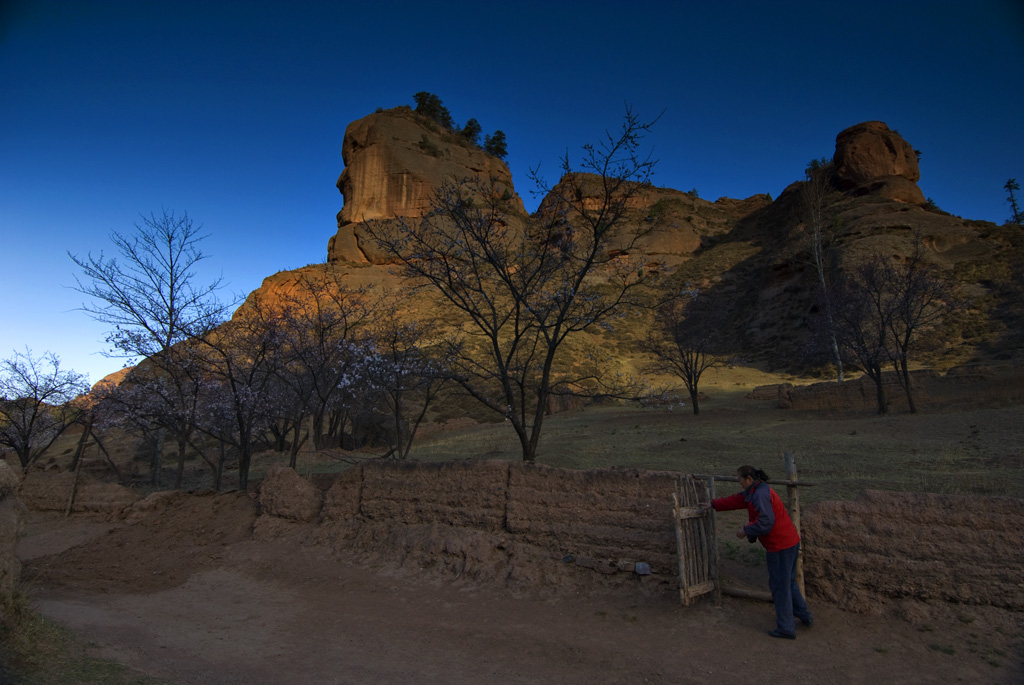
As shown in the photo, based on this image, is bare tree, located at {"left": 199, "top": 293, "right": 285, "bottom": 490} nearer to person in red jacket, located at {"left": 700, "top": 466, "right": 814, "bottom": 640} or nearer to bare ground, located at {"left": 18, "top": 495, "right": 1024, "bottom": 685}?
bare ground, located at {"left": 18, "top": 495, "right": 1024, "bottom": 685}

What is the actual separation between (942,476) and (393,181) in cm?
5753

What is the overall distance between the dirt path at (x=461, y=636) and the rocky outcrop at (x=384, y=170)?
5094cm

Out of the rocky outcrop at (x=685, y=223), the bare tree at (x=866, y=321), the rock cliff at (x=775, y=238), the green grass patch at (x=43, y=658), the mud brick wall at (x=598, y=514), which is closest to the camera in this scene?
the green grass patch at (x=43, y=658)

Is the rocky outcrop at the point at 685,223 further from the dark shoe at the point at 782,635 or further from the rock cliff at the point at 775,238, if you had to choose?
the dark shoe at the point at 782,635

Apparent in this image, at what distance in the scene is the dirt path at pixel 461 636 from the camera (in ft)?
14.7

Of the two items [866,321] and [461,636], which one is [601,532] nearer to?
[461,636]

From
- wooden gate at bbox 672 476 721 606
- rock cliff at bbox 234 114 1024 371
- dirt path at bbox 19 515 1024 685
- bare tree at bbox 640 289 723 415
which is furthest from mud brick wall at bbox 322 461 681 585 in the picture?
rock cliff at bbox 234 114 1024 371

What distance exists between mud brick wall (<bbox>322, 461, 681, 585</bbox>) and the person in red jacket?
1.22m

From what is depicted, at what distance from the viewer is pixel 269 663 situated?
4.84 meters

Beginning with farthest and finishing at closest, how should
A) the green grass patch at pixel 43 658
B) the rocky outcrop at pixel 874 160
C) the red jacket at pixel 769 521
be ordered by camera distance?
the rocky outcrop at pixel 874 160 → the red jacket at pixel 769 521 → the green grass patch at pixel 43 658

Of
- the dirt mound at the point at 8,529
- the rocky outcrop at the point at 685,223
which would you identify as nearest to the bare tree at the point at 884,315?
the dirt mound at the point at 8,529

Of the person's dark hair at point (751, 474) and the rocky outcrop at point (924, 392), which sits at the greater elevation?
the rocky outcrop at point (924, 392)

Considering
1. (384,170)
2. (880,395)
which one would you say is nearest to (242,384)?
(880,395)

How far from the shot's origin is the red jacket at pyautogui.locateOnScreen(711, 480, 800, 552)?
→ 194 inches
